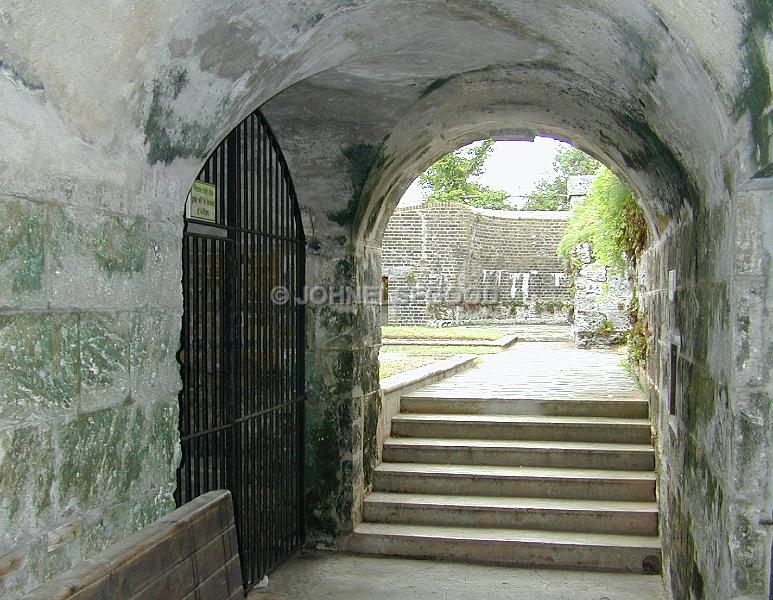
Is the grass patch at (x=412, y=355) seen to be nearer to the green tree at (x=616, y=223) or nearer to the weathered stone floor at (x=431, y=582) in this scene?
the green tree at (x=616, y=223)

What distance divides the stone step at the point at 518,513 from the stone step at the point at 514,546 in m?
0.07

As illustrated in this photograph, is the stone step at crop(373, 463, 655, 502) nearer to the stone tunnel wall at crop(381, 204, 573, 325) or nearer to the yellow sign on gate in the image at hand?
the yellow sign on gate

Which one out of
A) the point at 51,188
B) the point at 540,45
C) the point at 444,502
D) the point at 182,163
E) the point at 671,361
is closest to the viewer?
the point at 51,188

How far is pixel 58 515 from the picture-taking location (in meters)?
2.21

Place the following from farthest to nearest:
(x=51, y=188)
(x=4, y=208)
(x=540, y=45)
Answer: (x=540, y=45)
(x=51, y=188)
(x=4, y=208)

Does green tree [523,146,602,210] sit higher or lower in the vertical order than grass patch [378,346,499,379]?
higher

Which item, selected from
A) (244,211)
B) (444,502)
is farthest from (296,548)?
(244,211)

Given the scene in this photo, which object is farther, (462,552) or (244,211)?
(462,552)

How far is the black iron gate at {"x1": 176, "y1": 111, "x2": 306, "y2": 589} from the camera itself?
14.0 feet

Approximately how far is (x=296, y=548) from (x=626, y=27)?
4574mm

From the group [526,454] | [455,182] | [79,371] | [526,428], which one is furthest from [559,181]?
[79,371]

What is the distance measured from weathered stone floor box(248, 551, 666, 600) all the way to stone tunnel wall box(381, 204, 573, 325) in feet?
58.2

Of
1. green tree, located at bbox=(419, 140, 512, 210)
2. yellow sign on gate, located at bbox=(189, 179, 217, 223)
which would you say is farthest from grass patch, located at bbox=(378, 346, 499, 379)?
green tree, located at bbox=(419, 140, 512, 210)

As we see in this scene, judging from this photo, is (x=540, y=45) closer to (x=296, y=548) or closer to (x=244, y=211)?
(x=244, y=211)
